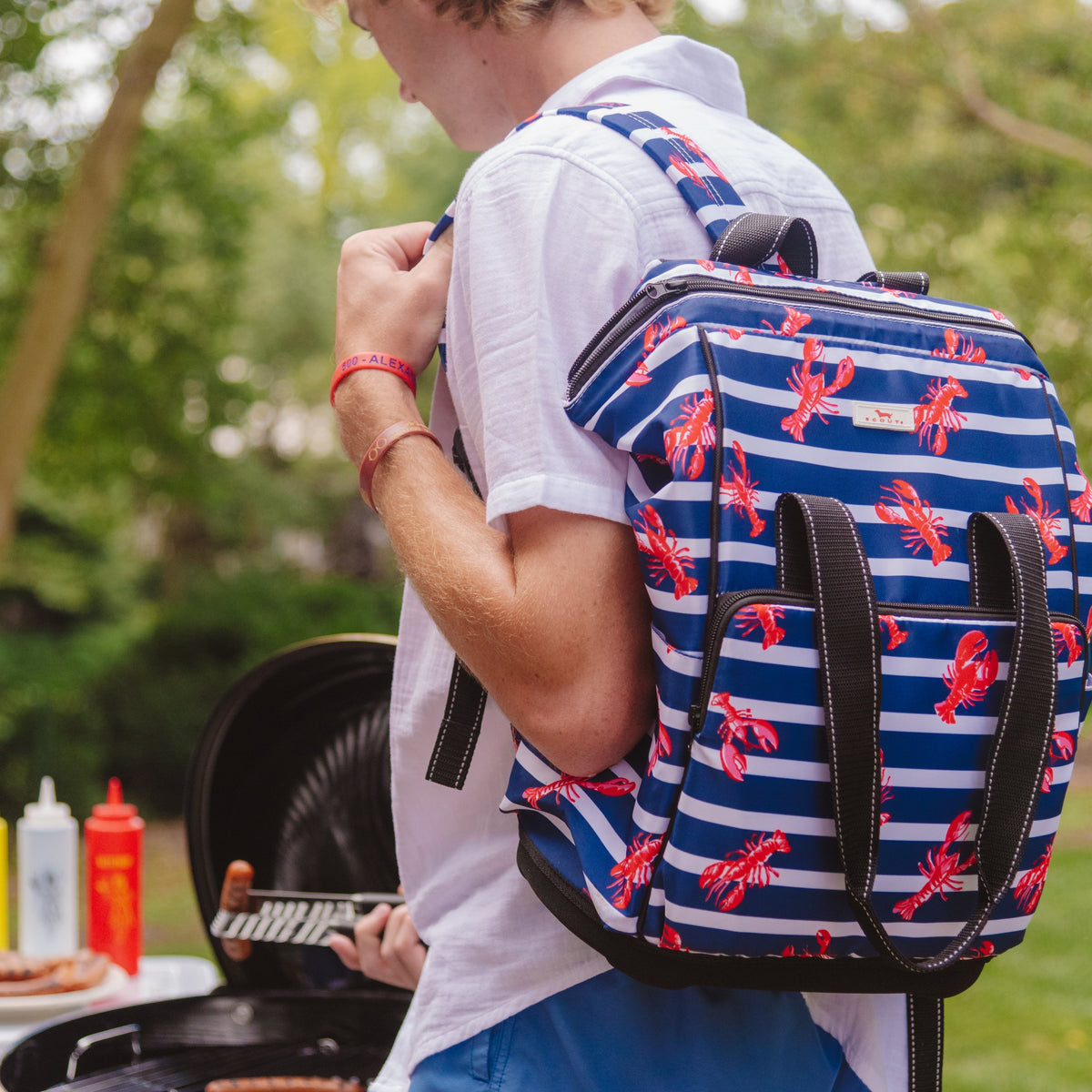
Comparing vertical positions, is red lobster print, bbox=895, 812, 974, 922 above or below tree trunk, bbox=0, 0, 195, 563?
below

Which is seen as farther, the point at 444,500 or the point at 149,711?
the point at 149,711

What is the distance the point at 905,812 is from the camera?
1.01 m

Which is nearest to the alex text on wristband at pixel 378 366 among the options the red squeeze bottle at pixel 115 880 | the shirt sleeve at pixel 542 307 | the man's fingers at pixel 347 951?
the shirt sleeve at pixel 542 307

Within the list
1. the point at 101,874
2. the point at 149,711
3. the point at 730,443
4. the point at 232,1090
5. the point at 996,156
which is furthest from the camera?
the point at 149,711

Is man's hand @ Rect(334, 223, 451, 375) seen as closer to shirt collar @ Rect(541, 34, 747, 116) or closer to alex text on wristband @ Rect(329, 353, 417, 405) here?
alex text on wristband @ Rect(329, 353, 417, 405)

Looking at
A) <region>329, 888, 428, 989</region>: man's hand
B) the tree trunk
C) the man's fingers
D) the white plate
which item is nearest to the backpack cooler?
<region>329, 888, 428, 989</region>: man's hand

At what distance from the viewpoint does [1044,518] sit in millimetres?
1092

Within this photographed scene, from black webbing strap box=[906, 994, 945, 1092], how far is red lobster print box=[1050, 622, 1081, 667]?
37 cm

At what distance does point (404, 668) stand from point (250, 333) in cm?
1448

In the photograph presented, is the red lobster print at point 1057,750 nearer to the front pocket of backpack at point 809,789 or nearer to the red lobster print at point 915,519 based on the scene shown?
the front pocket of backpack at point 809,789

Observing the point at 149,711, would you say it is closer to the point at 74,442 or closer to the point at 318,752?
the point at 74,442

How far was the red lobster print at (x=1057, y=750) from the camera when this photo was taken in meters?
1.08

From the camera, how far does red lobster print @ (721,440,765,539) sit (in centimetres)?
96

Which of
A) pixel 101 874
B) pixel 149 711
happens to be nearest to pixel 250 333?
pixel 149 711
